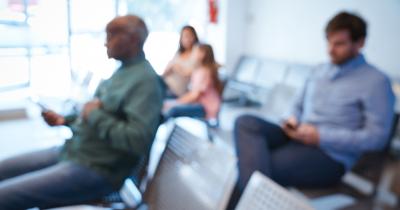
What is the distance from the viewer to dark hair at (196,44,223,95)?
4.85 feet

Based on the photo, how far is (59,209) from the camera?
120cm

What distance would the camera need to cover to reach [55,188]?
108cm

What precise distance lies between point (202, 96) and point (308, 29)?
2004 mm

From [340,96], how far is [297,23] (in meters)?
2.41

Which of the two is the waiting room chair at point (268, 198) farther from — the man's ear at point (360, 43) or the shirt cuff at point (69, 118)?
the man's ear at point (360, 43)

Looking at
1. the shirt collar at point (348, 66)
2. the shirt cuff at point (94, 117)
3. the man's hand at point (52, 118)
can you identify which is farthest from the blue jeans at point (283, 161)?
the man's hand at point (52, 118)

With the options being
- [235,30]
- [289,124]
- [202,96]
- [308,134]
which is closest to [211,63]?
[202,96]

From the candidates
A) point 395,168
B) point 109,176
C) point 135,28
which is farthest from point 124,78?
point 395,168

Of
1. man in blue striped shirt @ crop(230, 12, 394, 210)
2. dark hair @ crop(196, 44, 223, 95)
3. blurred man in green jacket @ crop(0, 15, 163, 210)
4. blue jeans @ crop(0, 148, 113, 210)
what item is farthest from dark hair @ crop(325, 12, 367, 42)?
blue jeans @ crop(0, 148, 113, 210)

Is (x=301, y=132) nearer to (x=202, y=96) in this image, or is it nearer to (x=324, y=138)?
(x=324, y=138)

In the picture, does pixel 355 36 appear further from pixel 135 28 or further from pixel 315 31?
pixel 315 31

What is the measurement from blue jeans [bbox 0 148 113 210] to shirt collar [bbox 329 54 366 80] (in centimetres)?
106

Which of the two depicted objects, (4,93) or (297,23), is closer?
(4,93)

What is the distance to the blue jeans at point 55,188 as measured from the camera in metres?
1.05
